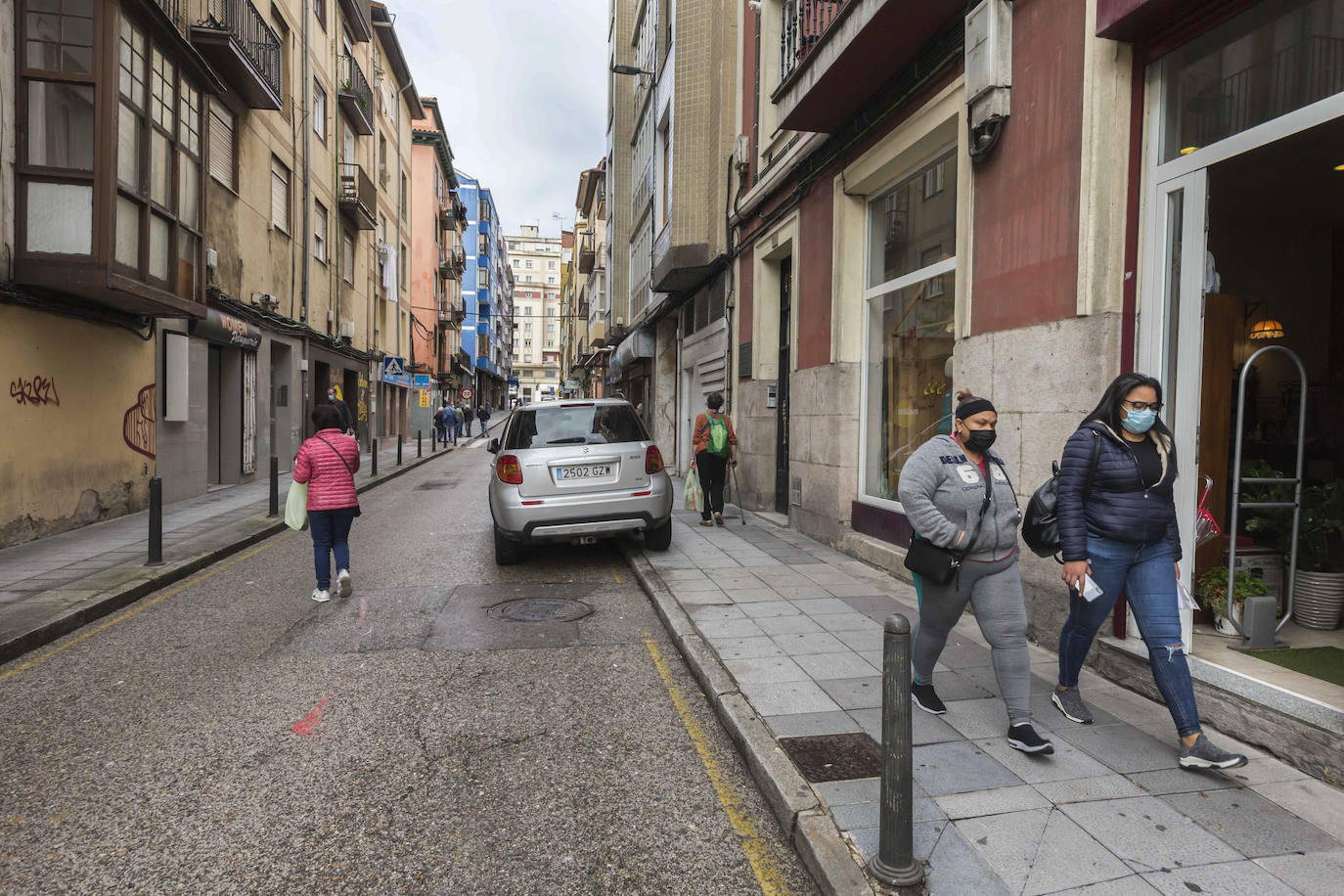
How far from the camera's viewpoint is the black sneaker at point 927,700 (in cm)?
405

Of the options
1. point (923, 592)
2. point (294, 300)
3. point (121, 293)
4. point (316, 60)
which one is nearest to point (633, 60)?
point (316, 60)

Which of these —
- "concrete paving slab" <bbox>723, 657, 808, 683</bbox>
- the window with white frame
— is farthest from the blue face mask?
the window with white frame

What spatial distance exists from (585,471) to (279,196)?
1288 centimetres

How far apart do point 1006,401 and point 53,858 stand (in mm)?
5697

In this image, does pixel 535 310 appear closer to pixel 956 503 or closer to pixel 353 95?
pixel 353 95

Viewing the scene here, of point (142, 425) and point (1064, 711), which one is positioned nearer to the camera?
point (1064, 711)

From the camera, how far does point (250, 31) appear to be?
14305 millimetres

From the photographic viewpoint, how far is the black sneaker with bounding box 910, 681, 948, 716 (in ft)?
13.3

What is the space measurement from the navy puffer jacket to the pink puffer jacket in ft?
17.9

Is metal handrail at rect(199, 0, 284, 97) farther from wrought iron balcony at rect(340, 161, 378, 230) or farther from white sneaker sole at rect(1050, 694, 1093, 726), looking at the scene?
white sneaker sole at rect(1050, 694, 1093, 726)

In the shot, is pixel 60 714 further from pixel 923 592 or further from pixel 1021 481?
pixel 1021 481

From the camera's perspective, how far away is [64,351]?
363 inches

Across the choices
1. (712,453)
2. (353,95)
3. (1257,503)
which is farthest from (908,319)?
(353,95)

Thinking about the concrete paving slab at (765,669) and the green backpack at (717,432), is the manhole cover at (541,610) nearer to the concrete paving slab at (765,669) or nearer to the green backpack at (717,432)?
the concrete paving slab at (765,669)
